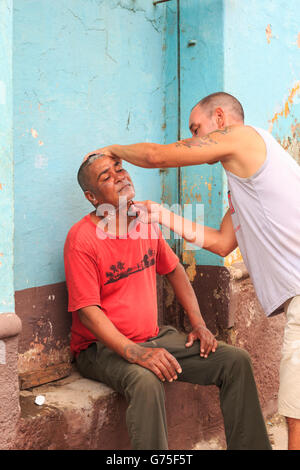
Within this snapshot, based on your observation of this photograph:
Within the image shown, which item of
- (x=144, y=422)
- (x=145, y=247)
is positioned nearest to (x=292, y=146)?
(x=145, y=247)

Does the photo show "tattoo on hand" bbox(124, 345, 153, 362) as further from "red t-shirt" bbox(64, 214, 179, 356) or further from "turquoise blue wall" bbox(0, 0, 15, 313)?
"turquoise blue wall" bbox(0, 0, 15, 313)

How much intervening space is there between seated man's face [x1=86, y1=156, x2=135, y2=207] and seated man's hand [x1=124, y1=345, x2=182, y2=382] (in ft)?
2.47

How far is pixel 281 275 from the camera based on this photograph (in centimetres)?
229

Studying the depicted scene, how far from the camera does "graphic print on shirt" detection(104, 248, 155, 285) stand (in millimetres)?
2811

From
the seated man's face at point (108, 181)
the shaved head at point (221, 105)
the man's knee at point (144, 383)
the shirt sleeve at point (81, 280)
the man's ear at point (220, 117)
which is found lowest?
the man's knee at point (144, 383)

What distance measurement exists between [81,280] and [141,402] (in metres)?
0.65

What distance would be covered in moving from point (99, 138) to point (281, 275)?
4.86ft

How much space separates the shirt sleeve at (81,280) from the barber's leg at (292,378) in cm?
93

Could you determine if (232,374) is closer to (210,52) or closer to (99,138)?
(99,138)

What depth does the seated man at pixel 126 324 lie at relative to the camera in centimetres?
263

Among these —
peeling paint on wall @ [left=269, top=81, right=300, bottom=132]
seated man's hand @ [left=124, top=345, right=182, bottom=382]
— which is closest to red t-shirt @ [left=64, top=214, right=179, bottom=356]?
seated man's hand @ [left=124, top=345, right=182, bottom=382]

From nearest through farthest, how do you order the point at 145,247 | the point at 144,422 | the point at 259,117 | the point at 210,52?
the point at 144,422 < the point at 145,247 < the point at 210,52 < the point at 259,117
